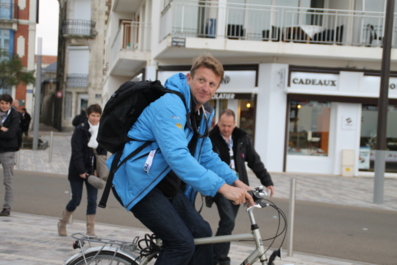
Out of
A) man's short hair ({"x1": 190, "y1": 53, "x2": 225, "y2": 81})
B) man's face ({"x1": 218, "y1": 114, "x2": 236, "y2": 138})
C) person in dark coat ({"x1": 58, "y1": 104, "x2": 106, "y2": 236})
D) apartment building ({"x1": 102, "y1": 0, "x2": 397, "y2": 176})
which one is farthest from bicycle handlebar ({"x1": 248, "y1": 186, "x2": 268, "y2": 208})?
apartment building ({"x1": 102, "y1": 0, "x2": 397, "y2": 176})

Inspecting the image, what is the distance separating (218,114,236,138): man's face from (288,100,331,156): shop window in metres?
13.2

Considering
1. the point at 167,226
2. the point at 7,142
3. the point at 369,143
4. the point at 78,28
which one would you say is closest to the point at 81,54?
the point at 78,28

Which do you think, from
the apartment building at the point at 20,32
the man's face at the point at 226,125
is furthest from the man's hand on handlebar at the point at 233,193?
the apartment building at the point at 20,32

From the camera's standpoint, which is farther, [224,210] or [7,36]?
[7,36]

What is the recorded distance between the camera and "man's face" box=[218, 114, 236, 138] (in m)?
5.93

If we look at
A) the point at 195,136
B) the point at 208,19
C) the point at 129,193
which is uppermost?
the point at 208,19

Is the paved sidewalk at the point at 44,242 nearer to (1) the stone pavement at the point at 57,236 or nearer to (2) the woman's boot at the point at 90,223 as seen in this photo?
(1) the stone pavement at the point at 57,236

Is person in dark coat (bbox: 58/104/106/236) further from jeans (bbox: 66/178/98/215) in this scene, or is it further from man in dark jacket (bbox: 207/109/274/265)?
man in dark jacket (bbox: 207/109/274/265)

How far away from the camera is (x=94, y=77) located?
150ft

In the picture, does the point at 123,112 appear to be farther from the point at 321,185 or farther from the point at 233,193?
the point at 321,185

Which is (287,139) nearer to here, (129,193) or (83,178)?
(83,178)

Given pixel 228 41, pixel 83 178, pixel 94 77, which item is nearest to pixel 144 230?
pixel 83 178

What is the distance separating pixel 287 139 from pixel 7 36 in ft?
94.3

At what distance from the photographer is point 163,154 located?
10.2 ft
